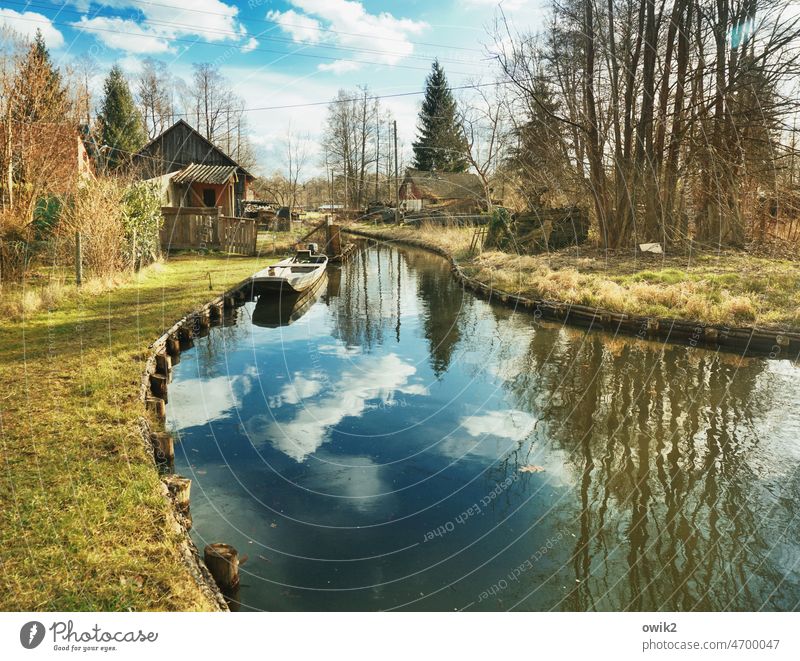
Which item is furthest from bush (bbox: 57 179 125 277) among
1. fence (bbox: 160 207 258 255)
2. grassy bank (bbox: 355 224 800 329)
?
→ grassy bank (bbox: 355 224 800 329)


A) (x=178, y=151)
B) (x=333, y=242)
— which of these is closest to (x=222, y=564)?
(x=333, y=242)

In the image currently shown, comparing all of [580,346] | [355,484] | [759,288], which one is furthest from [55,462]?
[759,288]

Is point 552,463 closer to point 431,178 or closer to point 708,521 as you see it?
point 708,521

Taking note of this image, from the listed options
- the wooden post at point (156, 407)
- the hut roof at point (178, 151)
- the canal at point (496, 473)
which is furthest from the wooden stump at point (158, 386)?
the hut roof at point (178, 151)

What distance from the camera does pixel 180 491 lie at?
18.5 ft

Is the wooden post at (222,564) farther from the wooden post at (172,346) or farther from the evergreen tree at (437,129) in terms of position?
the evergreen tree at (437,129)

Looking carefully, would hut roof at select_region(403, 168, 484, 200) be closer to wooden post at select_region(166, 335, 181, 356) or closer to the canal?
the canal

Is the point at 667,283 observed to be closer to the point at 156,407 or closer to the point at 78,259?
the point at 156,407

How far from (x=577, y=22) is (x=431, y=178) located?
37901 mm

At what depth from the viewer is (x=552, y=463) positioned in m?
7.28

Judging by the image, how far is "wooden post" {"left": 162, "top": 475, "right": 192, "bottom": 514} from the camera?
18.2 ft

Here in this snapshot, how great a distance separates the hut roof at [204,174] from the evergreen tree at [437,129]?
27.9 m

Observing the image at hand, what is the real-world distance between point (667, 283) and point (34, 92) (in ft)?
62.7

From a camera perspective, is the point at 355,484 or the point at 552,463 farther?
the point at 552,463
